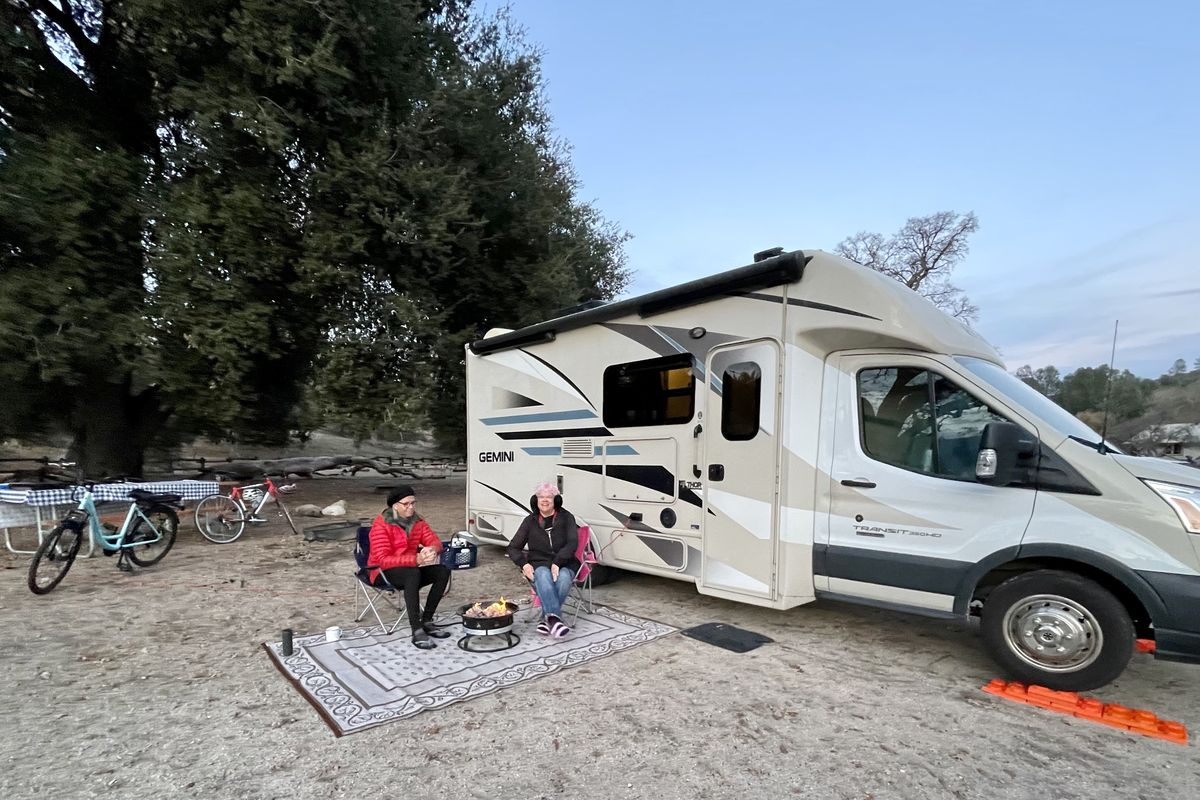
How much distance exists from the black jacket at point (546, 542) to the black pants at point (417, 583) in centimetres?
62

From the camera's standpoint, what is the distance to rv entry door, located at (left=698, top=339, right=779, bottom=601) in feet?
15.4

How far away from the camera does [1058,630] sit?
371cm

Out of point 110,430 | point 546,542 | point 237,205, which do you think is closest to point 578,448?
point 546,542

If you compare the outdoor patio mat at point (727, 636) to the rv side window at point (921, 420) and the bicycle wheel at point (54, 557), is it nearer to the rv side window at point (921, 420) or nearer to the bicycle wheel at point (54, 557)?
A: the rv side window at point (921, 420)

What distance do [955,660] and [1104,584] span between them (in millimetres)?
1183

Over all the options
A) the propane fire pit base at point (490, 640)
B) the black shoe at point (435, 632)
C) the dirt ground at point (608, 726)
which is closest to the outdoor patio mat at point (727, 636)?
the dirt ground at point (608, 726)

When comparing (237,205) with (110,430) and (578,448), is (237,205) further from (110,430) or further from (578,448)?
(578,448)

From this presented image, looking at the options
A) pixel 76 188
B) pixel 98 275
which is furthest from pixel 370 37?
pixel 98 275

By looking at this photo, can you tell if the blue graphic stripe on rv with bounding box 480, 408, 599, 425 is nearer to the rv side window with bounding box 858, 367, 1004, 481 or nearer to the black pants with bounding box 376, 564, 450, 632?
the black pants with bounding box 376, 564, 450, 632

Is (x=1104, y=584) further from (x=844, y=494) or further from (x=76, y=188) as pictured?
(x=76, y=188)

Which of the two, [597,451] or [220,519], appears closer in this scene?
[597,451]

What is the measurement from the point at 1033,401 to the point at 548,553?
A: 3749 mm

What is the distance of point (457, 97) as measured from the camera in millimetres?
10492

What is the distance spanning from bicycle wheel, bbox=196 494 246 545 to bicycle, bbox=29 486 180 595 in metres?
1.32
